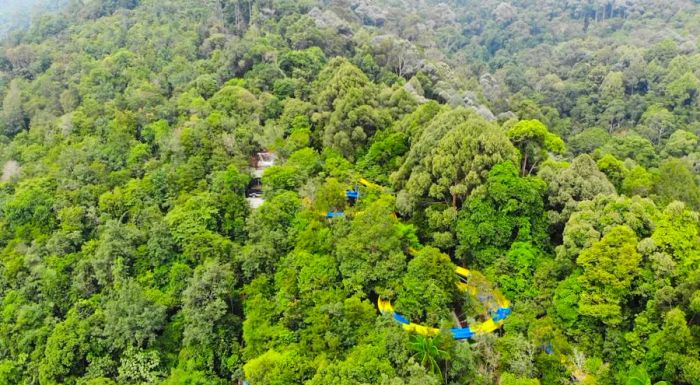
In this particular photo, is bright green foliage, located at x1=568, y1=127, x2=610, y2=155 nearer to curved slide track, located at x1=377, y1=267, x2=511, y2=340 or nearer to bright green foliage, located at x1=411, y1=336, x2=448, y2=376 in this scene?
curved slide track, located at x1=377, y1=267, x2=511, y2=340

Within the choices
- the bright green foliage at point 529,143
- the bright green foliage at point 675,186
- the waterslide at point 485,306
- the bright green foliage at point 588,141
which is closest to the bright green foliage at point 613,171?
the bright green foliage at point 675,186

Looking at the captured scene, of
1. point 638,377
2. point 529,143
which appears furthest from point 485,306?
point 529,143

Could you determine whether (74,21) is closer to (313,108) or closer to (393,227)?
(313,108)

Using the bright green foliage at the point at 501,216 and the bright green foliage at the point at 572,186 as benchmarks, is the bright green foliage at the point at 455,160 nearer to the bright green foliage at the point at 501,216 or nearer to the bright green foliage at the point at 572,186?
the bright green foliage at the point at 501,216

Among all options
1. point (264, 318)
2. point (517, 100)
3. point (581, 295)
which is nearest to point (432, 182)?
point (581, 295)

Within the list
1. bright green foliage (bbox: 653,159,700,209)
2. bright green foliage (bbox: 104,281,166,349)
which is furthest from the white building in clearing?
bright green foliage (bbox: 653,159,700,209)

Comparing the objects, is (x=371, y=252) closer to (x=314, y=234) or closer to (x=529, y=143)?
(x=314, y=234)
